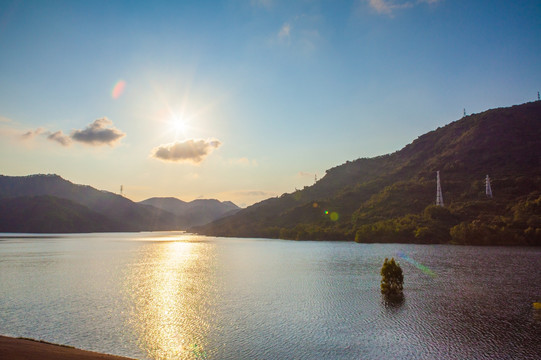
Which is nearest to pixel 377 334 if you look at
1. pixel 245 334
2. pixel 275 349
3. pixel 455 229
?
pixel 275 349

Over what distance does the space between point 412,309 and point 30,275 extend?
214ft

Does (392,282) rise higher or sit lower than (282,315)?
higher

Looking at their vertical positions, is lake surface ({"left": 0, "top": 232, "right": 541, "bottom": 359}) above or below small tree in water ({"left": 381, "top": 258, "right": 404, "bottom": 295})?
below

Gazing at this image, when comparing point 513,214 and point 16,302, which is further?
point 513,214

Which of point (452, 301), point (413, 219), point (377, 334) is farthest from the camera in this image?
point (413, 219)

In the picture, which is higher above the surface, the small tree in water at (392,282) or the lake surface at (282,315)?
the small tree in water at (392,282)

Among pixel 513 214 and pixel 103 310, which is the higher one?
pixel 513 214

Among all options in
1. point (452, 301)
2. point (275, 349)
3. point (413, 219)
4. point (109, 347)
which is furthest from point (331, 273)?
point (413, 219)

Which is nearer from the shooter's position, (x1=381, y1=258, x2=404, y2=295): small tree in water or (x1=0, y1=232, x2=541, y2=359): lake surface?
(x1=0, y1=232, x2=541, y2=359): lake surface

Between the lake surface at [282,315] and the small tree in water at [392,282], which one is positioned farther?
the small tree in water at [392,282]

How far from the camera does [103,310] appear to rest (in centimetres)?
3709

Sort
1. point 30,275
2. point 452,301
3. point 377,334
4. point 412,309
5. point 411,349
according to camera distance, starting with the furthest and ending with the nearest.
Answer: point 30,275
point 452,301
point 412,309
point 377,334
point 411,349

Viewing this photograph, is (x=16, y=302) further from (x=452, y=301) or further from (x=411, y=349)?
(x=452, y=301)

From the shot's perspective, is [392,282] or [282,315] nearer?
[282,315]
